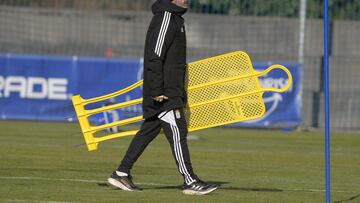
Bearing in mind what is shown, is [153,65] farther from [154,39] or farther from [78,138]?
[78,138]

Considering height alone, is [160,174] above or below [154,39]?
below

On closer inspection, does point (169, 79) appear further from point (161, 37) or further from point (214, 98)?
point (214, 98)

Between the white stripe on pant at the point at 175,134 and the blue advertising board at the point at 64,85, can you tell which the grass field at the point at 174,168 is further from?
the blue advertising board at the point at 64,85

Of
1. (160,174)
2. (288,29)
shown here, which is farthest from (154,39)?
(288,29)

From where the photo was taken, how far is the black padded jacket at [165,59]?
10289 mm

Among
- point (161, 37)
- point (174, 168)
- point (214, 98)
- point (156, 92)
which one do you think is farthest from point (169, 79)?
point (174, 168)

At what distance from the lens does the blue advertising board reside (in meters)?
22.3

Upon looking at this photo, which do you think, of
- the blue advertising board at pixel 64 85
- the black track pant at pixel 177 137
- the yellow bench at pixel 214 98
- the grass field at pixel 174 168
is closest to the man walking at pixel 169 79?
the black track pant at pixel 177 137

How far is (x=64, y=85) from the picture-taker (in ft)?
74.1

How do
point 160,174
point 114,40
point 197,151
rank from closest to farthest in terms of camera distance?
point 160,174 < point 197,151 < point 114,40

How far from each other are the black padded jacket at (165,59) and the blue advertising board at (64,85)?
1187 cm

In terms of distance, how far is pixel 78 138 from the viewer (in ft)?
59.3

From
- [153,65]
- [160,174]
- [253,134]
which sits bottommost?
[253,134]

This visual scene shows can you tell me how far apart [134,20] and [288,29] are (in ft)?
12.9
